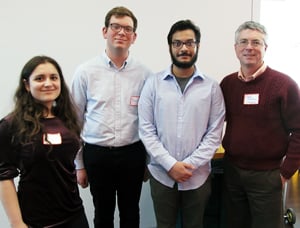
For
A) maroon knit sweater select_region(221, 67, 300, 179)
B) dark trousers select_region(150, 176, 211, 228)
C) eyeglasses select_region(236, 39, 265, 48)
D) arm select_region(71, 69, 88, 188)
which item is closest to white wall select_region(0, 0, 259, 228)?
arm select_region(71, 69, 88, 188)

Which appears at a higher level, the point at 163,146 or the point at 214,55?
the point at 214,55

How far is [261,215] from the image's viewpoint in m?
1.82

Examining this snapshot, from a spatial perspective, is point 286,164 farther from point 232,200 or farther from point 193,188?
point 193,188

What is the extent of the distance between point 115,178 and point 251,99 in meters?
1.01

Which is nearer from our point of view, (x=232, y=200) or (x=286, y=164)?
(x=286, y=164)

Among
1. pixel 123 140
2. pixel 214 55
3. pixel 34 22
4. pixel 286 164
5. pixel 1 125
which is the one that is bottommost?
pixel 286 164

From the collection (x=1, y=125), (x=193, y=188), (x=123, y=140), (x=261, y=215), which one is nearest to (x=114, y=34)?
(x=123, y=140)

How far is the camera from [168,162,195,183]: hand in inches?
68.2

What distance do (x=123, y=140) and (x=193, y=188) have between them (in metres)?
0.53

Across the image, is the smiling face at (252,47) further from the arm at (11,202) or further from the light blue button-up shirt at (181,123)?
the arm at (11,202)

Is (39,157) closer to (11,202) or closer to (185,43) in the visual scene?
(11,202)

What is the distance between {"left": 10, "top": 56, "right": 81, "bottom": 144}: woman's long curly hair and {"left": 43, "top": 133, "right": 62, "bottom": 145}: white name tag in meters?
0.04

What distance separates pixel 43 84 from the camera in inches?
56.7

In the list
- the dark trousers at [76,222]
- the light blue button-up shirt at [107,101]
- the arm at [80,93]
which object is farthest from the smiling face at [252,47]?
the dark trousers at [76,222]
